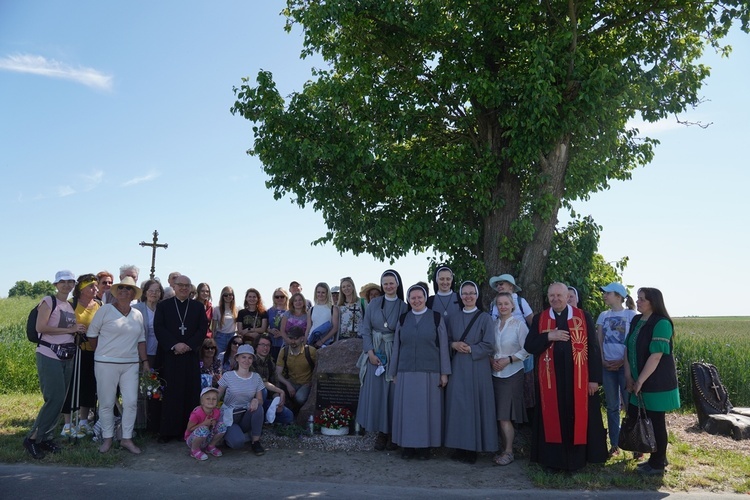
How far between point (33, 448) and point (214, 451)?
7.23 ft

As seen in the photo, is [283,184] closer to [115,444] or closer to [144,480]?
[115,444]

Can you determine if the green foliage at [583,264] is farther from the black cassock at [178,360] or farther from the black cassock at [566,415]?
the black cassock at [178,360]

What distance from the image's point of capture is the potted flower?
9.06 meters

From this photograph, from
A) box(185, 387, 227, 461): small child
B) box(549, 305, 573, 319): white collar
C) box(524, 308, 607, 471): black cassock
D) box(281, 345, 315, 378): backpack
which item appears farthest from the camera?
box(281, 345, 315, 378): backpack

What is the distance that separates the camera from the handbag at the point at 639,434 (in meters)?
7.11

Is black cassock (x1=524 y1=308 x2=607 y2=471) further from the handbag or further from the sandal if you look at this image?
the sandal

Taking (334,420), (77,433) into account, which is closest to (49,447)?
(77,433)

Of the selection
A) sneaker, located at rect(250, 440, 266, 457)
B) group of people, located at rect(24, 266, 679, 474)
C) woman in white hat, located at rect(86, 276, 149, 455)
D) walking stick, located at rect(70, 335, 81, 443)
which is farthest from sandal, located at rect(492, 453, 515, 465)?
walking stick, located at rect(70, 335, 81, 443)

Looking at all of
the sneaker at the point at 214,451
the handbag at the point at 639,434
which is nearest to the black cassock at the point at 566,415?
the handbag at the point at 639,434

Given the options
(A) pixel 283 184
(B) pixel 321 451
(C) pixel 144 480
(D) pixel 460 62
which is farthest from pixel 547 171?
(C) pixel 144 480

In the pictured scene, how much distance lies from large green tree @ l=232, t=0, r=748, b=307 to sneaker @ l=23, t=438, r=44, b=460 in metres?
5.64

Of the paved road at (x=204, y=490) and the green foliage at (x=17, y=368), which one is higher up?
the green foliage at (x=17, y=368)

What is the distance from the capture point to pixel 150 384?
858 centimetres

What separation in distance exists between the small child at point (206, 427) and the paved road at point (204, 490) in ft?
2.39
